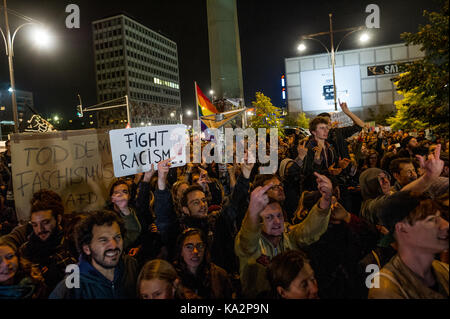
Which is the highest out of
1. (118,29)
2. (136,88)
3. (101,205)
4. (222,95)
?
(118,29)

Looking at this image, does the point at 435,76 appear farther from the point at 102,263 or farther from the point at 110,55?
the point at 110,55

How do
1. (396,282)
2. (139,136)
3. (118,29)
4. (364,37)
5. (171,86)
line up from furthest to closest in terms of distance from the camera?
(171,86)
(118,29)
(364,37)
(139,136)
(396,282)

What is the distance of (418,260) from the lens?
1.84 m

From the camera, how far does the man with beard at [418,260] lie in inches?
69.5

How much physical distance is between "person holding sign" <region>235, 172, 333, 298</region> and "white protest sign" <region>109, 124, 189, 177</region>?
161 cm

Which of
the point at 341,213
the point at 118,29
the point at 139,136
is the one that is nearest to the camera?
the point at 341,213

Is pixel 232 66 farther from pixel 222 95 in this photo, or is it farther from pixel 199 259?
pixel 199 259

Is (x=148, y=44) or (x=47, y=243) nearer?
(x=47, y=243)

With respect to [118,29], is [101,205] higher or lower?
lower

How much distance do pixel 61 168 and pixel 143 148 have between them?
1263 millimetres

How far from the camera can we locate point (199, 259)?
271 cm

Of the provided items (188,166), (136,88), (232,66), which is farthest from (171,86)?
(188,166)

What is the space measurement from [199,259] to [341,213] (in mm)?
1303

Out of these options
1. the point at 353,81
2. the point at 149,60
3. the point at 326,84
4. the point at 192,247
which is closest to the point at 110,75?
the point at 149,60
